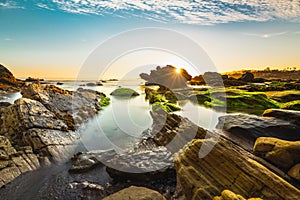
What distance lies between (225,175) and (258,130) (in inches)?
130

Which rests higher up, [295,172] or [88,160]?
[295,172]

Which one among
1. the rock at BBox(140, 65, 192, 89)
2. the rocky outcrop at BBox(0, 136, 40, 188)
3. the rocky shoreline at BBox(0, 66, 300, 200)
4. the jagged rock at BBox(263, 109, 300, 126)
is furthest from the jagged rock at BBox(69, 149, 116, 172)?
the rock at BBox(140, 65, 192, 89)

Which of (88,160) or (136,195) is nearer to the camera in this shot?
(136,195)

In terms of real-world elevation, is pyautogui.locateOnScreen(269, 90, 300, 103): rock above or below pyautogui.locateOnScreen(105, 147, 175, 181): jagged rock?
above

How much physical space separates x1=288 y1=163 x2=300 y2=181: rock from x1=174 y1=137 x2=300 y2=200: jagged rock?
502mm

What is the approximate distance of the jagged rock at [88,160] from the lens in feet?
34.8

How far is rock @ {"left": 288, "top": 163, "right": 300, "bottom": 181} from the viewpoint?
18.5ft

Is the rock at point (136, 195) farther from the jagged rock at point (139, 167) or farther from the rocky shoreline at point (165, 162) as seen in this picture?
the jagged rock at point (139, 167)

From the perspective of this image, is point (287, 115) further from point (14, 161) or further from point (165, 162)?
point (14, 161)

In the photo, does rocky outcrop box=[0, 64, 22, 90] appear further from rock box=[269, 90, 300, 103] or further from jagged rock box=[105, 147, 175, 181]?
rock box=[269, 90, 300, 103]

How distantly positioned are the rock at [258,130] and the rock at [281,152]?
1017 millimetres

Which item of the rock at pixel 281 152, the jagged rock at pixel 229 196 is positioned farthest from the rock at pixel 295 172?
the jagged rock at pixel 229 196

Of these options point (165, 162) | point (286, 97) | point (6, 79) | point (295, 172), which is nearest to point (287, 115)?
point (295, 172)

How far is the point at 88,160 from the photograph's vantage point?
11219 mm
